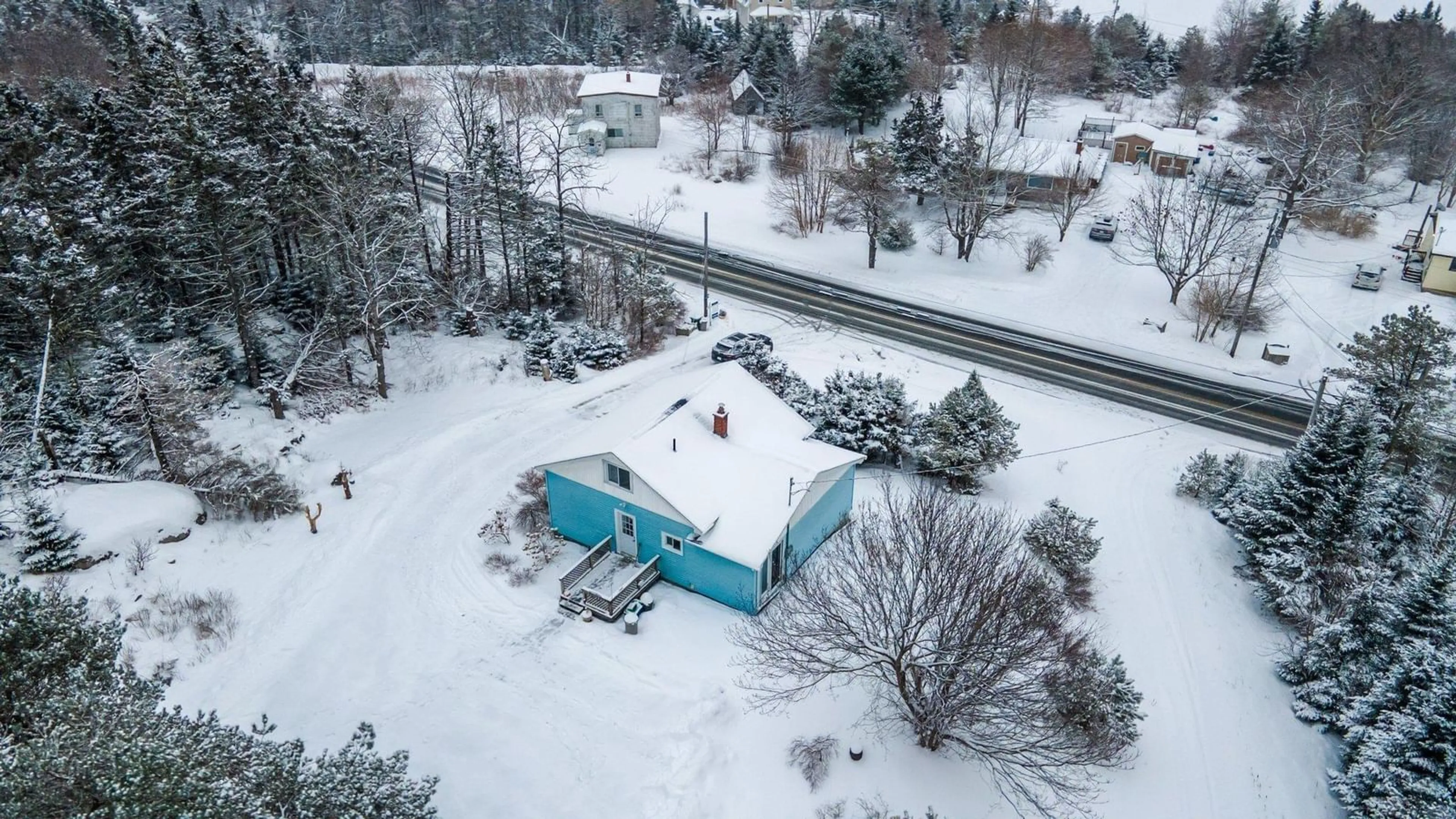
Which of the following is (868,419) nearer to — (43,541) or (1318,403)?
(1318,403)

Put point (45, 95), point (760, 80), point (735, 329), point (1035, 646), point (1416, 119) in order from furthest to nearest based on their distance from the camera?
point (760, 80), point (1416, 119), point (735, 329), point (45, 95), point (1035, 646)

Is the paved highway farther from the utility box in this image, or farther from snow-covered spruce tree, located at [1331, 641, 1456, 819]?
snow-covered spruce tree, located at [1331, 641, 1456, 819]

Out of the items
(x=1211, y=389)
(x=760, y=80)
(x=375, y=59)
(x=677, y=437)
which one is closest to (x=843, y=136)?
(x=760, y=80)

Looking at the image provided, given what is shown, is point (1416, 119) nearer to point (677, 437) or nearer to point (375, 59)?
point (677, 437)

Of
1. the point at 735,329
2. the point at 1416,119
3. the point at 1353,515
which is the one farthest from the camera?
the point at 1416,119

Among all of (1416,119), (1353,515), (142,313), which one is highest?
(1416,119)

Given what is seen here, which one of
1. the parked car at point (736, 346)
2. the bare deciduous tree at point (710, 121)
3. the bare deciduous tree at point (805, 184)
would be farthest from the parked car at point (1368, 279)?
the bare deciduous tree at point (710, 121)

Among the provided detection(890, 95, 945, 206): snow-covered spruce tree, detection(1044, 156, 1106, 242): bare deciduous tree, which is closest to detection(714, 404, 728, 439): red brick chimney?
detection(890, 95, 945, 206): snow-covered spruce tree
